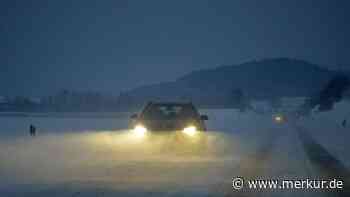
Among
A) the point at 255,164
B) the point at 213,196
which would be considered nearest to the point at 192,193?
the point at 213,196

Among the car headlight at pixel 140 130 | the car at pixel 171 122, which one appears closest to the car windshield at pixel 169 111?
the car at pixel 171 122

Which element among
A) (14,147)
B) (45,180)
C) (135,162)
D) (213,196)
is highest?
(14,147)

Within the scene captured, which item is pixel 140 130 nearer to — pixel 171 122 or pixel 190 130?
pixel 171 122

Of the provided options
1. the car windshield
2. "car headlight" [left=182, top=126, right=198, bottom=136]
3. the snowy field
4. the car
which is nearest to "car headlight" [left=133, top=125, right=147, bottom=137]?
the car

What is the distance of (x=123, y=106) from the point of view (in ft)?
367

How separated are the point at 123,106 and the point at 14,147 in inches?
3569

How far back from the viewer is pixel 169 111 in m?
23.8

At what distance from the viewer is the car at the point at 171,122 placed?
23047 millimetres

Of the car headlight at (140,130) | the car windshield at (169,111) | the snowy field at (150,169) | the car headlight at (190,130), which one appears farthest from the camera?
the car windshield at (169,111)

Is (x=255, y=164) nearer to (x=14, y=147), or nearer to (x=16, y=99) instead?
(x=14, y=147)

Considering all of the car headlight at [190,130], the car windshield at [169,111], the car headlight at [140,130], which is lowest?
the car headlight at [190,130]

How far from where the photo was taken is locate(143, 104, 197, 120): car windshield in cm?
2338

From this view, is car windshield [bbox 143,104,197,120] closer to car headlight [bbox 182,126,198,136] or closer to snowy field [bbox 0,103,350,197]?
car headlight [bbox 182,126,198,136]

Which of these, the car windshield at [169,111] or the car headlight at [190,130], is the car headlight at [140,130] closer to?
the car windshield at [169,111]
